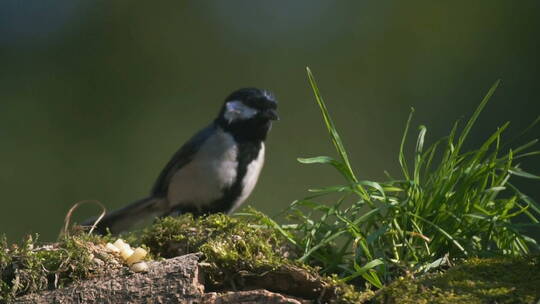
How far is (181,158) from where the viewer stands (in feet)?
16.5

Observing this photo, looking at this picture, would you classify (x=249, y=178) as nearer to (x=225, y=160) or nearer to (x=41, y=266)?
(x=225, y=160)

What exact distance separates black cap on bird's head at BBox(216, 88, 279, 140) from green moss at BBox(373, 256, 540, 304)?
2.91 meters

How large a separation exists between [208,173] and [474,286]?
9.93 ft

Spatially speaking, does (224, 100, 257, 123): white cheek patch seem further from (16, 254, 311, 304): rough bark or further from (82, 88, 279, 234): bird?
(16, 254, 311, 304): rough bark

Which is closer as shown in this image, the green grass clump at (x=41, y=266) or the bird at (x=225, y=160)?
the green grass clump at (x=41, y=266)

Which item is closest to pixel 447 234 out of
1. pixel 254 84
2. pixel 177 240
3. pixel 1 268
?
pixel 177 240

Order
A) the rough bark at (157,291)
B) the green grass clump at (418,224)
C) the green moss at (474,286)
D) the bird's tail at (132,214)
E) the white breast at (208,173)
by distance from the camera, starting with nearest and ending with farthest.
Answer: the green moss at (474,286)
the rough bark at (157,291)
the green grass clump at (418,224)
the white breast at (208,173)
the bird's tail at (132,214)

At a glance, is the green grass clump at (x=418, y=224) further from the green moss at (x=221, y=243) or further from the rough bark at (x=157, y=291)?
the rough bark at (x=157, y=291)

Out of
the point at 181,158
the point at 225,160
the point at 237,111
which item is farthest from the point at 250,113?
the point at 181,158

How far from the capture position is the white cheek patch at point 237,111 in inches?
189

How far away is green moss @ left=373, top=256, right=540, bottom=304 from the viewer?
5.89 feet

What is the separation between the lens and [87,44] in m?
9.36

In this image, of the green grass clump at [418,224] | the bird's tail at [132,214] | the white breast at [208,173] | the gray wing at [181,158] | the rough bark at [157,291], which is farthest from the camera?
the bird's tail at [132,214]

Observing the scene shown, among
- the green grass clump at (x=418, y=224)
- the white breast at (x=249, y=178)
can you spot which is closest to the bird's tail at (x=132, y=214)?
the white breast at (x=249, y=178)
